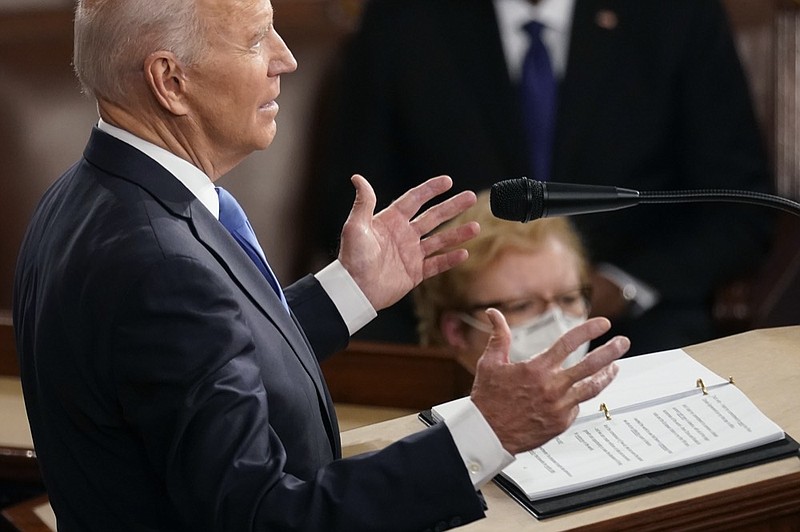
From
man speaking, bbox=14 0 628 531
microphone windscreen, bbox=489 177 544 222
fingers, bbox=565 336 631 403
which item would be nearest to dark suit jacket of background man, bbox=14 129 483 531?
man speaking, bbox=14 0 628 531

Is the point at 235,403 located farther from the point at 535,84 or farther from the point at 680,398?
the point at 535,84

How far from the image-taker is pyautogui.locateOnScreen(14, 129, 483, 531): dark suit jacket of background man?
108 cm

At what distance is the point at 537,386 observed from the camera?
43.6 inches

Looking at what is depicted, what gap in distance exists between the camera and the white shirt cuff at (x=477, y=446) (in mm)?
1124

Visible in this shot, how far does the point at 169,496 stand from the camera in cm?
115

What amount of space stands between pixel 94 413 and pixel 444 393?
100 centimetres

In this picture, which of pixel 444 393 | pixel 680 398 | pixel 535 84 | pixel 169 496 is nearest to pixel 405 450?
pixel 169 496

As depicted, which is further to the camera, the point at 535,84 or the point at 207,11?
the point at 535,84

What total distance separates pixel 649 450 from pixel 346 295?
1.47 ft

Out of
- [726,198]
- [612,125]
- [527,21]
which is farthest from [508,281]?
[726,198]

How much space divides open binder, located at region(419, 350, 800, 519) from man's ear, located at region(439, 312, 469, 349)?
870mm

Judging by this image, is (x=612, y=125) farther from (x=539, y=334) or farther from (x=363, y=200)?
(x=363, y=200)

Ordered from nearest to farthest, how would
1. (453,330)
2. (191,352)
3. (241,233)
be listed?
(191,352) < (241,233) < (453,330)

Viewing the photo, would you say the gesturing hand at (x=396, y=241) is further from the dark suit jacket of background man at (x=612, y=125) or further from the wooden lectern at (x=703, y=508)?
the dark suit jacket of background man at (x=612, y=125)
